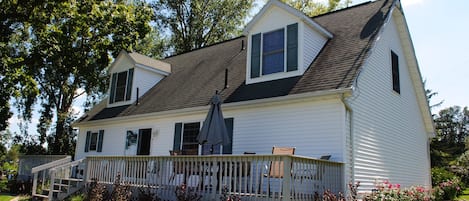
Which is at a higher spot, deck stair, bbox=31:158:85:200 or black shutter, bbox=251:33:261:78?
black shutter, bbox=251:33:261:78

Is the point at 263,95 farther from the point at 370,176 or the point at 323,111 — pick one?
the point at 370,176

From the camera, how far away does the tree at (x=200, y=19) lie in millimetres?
31108

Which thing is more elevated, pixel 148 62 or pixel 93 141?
pixel 148 62

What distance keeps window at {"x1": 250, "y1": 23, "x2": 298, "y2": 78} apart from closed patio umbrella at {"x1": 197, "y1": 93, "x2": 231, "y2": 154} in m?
2.34

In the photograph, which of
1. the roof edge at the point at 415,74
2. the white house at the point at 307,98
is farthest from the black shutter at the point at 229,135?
the roof edge at the point at 415,74

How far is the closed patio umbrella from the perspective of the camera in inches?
396

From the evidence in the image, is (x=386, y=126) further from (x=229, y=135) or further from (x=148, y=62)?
(x=148, y=62)

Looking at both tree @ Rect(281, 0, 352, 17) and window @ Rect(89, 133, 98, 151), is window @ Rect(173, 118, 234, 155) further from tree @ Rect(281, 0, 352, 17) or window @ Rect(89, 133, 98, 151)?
tree @ Rect(281, 0, 352, 17)

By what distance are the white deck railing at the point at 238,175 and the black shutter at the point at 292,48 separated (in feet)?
11.5

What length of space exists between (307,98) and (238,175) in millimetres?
2917

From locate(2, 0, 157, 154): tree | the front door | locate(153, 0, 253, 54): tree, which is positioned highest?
locate(153, 0, 253, 54): tree

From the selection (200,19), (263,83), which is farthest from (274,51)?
(200,19)

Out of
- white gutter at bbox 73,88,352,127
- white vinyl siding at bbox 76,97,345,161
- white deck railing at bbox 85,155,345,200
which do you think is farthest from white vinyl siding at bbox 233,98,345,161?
white deck railing at bbox 85,155,345,200

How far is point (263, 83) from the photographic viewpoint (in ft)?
38.8
